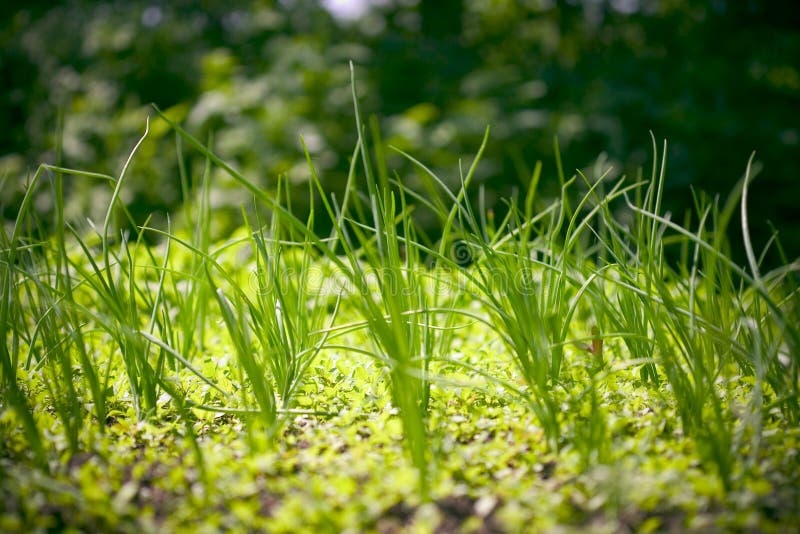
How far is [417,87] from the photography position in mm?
5430

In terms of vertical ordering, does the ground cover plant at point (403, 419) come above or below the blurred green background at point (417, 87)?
below

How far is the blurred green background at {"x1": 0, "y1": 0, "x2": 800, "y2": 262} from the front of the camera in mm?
4398

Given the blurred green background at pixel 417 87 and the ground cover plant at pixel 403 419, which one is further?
the blurred green background at pixel 417 87

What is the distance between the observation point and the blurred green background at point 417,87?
4.40m

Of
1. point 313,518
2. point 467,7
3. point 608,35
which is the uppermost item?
point 467,7

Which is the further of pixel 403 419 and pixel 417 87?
pixel 417 87

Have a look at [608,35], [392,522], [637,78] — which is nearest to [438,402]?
[392,522]

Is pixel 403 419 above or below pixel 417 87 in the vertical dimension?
below

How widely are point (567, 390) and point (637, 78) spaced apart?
5145 mm

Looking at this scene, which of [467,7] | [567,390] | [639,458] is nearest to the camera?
[639,458]

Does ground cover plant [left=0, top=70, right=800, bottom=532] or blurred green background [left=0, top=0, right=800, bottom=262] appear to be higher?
blurred green background [left=0, top=0, right=800, bottom=262]

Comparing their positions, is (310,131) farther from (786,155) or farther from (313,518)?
(786,155)

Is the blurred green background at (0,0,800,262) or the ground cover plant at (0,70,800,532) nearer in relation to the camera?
the ground cover plant at (0,70,800,532)

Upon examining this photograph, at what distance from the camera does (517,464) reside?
1.14 metres
